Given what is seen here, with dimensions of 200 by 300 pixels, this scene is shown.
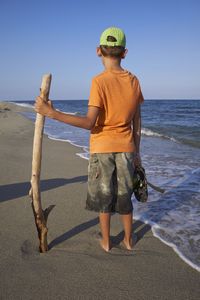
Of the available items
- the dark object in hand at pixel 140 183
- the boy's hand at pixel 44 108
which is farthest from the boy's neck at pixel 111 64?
the dark object in hand at pixel 140 183

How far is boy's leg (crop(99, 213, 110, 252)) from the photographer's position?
11.0 feet

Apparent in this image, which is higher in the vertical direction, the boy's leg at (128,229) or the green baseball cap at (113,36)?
the green baseball cap at (113,36)

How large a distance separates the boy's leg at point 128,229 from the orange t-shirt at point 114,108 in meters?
0.71

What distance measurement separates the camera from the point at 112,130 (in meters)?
3.15

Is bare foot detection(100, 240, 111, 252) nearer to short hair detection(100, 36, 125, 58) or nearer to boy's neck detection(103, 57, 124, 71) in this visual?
boy's neck detection(103, 57, 124, 71)

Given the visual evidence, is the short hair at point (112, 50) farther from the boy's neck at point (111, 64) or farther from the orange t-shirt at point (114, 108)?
the orange t-shirt at point (114, 108)

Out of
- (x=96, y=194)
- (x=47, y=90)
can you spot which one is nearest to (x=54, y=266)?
(x=96, y=194)

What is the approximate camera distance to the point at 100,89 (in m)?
2.96

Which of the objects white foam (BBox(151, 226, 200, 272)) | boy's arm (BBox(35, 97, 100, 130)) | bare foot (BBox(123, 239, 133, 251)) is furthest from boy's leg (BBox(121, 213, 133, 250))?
boy's arm (BBox(35, 97, 100, 130))

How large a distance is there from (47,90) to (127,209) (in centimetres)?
140

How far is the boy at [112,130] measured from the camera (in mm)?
3021

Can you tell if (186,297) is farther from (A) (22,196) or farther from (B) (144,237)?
(A) (22,196)

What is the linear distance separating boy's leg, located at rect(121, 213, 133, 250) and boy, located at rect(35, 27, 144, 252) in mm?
11

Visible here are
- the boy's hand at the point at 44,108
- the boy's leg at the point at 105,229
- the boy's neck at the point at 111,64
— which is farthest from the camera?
the boy's leg at the point at 105,229
